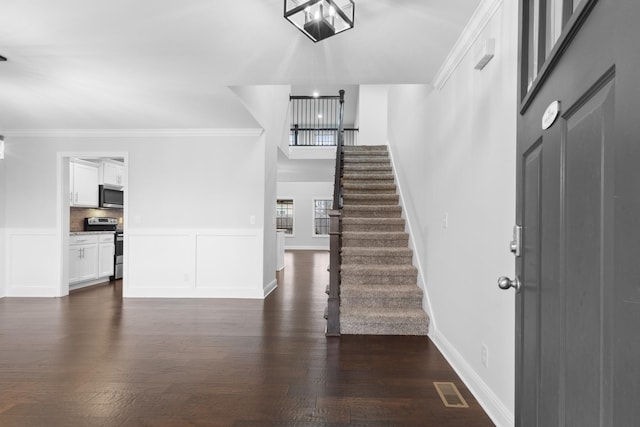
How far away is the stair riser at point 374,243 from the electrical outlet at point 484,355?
2.31 m

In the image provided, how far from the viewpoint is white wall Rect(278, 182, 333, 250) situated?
44.0 feet

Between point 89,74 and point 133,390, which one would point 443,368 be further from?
point 89,74

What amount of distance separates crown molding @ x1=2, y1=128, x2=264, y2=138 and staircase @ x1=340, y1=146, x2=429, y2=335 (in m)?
1.82

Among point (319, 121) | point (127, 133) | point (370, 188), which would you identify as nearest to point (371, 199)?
point (370, 188)

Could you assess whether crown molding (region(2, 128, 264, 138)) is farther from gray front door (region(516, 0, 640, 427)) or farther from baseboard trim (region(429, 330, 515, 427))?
gray front door (region(516, 0, 640, 427))

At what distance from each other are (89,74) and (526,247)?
3612 mm

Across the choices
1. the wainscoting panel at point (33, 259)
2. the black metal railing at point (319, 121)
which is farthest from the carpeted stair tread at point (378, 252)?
the black metal railing at point (319, 121)

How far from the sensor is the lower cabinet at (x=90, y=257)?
563 cm

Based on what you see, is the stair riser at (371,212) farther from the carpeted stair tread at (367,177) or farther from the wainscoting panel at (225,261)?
the wainscoting panel at (225,261)

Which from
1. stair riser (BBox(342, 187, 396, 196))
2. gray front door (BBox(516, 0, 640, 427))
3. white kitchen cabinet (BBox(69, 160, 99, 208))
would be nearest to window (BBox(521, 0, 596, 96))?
gray front door (BBox(516, 0, 640, 427))

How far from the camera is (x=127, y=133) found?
518 cm

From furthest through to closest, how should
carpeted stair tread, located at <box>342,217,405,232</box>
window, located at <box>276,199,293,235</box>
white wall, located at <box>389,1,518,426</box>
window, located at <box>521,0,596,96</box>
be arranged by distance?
window, located at <box>276,199,293,235</box> → carpeted stair tread, located at <box>342,217,405,232</box> → white wall, located at <box>389,1,518,426</box> → window, located at <box>521,0,596,96</box>

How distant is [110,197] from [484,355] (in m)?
6.80

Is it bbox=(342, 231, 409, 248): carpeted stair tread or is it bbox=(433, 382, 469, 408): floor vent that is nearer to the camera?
bbox=(433, 382, 469, 408): floor vent
